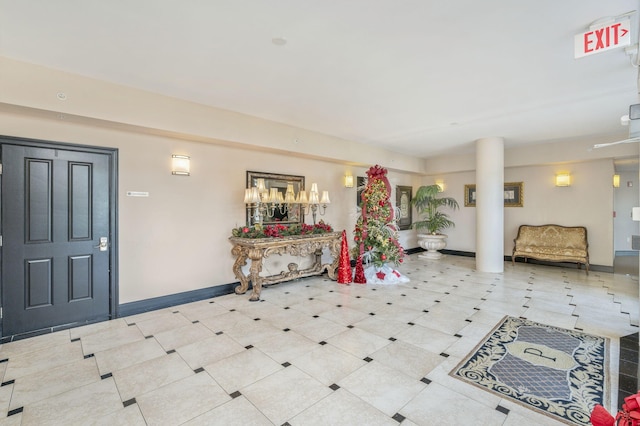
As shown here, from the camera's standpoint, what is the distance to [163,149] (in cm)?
455

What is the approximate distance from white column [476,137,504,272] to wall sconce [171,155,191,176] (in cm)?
630

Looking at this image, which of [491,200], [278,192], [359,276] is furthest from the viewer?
[491,200]

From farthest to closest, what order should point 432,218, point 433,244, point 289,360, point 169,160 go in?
1. point 432,218
2. point 433,244
3. point 169,160
4. point 289,360

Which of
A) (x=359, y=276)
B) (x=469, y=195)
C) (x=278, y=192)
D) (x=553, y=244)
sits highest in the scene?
(x=469, y=195)

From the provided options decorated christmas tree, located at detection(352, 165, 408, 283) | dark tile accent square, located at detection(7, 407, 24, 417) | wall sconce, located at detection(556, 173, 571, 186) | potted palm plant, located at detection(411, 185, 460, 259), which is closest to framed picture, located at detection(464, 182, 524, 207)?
wall sconce, located at detection(556, 173, 571, 186)

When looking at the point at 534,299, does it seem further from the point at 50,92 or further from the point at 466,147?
the point at 50,92

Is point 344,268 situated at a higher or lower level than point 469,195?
lower

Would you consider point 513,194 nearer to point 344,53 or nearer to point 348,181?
point 348,181

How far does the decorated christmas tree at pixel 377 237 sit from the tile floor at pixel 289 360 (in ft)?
3.05

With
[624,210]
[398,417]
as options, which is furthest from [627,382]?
[624,210]

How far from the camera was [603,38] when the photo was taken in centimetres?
261

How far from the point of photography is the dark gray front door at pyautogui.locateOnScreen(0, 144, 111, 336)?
11.5 feet

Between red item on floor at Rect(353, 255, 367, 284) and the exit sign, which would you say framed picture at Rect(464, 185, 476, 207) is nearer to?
red item on floor at Rect(353, 255, 367, 284)

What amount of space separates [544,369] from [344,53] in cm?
370
